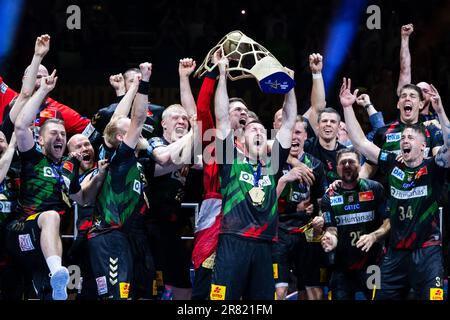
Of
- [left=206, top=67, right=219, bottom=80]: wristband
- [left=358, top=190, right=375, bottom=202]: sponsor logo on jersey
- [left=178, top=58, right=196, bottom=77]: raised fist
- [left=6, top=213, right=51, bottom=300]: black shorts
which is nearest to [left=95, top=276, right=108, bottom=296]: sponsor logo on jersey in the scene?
[left=6, top=213, right=51, bottom=300]: black shorts

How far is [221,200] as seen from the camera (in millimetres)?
8156

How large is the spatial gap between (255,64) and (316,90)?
197 centimetres

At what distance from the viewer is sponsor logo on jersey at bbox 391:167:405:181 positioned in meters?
8.54

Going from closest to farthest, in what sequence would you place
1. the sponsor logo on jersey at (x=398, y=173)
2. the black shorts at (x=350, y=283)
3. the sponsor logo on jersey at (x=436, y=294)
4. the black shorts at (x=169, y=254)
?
the sponsor logo on jersey at (x=436, y=294) < the sponsor logo on jersey at (x=398, y=173) < the black shorts at (x=350, y=283) < the black shorts at (x=169, y=254)

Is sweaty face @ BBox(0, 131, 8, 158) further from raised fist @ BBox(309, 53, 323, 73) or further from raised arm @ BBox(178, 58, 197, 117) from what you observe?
raised fist @ BBox(309, 53, 323, 73)

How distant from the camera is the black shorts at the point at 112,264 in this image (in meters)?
8.20

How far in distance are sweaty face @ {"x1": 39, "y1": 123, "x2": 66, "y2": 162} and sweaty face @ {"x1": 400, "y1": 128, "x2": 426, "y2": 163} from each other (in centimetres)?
263

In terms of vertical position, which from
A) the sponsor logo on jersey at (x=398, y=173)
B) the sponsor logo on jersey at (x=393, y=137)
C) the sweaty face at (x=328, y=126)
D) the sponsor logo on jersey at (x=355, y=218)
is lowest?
the sponsor logo on jersey at (x=355, y=218)

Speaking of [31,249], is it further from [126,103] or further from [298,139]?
[298,139]

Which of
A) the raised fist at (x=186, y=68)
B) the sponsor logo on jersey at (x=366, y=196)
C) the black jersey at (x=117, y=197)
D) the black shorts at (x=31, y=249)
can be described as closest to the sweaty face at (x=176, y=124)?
the raised fist at (x=186, y=68)

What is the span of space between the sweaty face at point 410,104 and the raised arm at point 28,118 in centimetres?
283

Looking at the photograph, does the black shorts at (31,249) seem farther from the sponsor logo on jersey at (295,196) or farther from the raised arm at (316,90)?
the raised arm at (316,90)

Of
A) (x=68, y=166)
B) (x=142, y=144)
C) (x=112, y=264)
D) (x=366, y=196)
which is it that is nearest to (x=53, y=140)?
(x=68, y=166)
